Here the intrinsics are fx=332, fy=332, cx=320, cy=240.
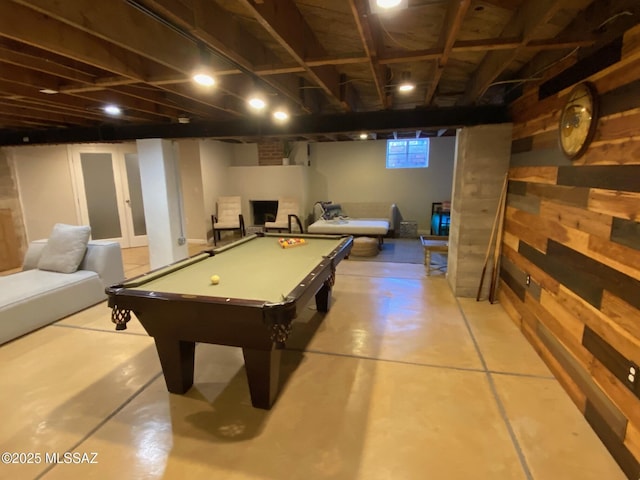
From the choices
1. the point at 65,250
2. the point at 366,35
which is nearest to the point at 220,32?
the point at 366,35

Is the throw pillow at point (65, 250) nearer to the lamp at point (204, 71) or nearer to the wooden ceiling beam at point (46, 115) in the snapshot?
the wooden ceiling beam at point (46, 115)

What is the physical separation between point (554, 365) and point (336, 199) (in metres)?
6.65

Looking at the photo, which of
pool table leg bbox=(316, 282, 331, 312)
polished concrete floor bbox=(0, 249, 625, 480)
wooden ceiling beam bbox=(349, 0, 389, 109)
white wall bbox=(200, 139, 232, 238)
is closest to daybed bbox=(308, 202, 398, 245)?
white wall bbox=(200, 139, 232, 238)

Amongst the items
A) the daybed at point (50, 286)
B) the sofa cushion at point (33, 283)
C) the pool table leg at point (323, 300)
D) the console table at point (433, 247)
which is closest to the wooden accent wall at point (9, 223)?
the daybed at point (50, 286)

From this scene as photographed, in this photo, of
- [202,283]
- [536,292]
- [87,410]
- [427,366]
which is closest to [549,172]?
[536,292]

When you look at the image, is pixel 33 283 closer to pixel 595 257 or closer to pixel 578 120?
pixel 595 257

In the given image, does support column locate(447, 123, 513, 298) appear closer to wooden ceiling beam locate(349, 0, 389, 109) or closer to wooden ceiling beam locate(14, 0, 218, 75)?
wooden ceiling beam locate(349, 0, 389, 109)

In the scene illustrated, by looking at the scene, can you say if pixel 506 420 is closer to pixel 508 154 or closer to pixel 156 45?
pixel 508 154

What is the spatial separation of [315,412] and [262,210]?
22.6ft

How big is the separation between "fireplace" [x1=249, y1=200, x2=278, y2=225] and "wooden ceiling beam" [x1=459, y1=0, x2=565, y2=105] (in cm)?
600

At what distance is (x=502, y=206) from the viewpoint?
3.76m

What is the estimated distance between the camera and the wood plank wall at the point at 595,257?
1729 mm

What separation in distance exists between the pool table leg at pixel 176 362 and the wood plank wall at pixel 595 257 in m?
2.65

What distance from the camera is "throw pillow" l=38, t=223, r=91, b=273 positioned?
3.84m
